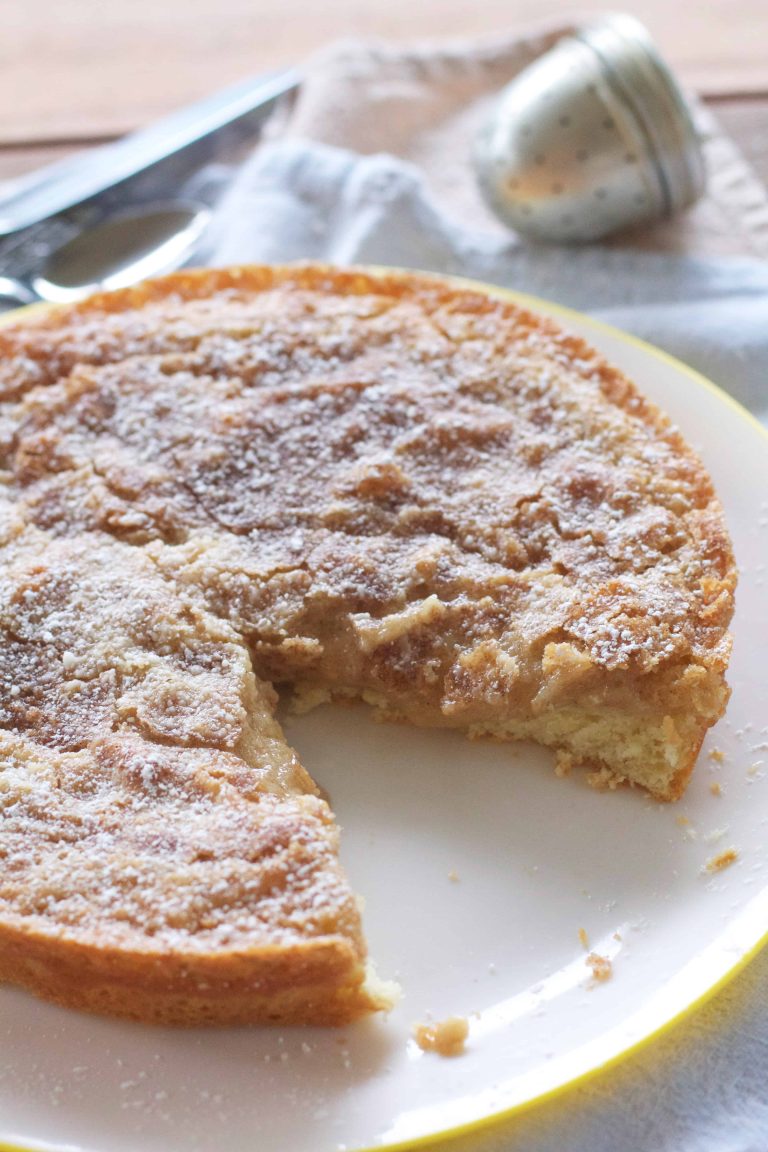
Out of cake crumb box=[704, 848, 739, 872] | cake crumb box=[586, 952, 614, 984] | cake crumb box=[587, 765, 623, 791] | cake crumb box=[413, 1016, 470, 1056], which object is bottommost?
cake crumb box=[586, 952, 614, 984]

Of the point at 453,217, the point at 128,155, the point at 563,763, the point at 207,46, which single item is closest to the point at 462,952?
the point at 563,763

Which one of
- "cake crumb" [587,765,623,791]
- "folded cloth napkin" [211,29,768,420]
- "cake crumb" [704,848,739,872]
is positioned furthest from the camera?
"folded cloth napkin" [211,29,768,420]

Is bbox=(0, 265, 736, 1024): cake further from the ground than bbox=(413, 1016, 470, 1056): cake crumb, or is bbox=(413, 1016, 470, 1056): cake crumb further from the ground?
bbox=(0, 265, 736, 1024): cake

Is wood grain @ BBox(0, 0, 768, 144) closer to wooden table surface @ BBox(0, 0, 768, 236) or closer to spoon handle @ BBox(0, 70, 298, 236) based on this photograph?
wooden table surface @ BBox(0, 0, 768, 236)

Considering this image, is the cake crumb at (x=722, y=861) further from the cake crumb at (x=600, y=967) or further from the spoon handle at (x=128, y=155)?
the spoon handle at (x=128, y=155)

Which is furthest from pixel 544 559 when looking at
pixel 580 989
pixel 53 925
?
pixel 53 925

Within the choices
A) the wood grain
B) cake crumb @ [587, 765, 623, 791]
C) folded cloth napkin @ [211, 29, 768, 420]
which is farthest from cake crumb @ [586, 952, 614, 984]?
the wood grain

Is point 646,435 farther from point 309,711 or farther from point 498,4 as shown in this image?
point 498,4
